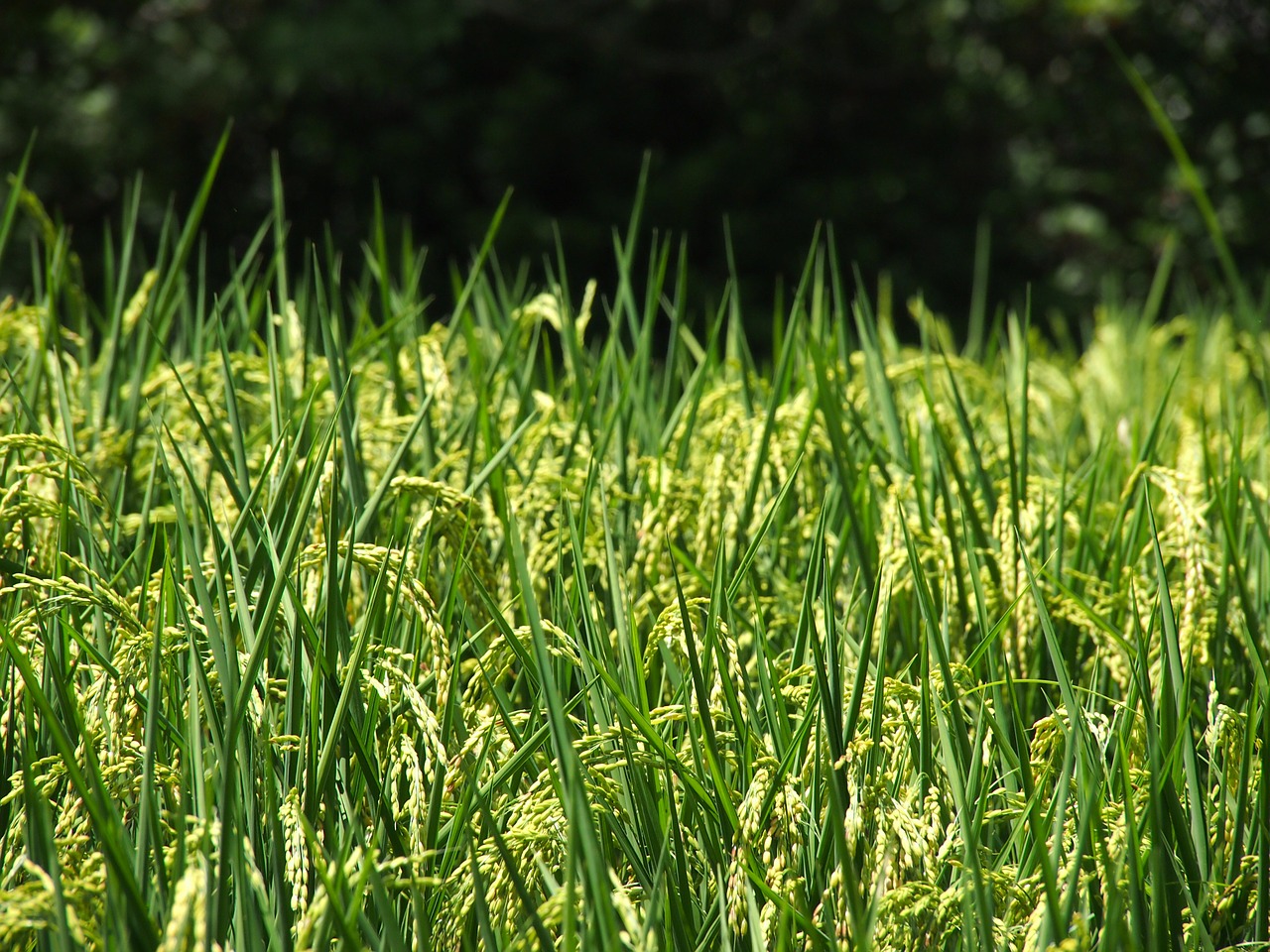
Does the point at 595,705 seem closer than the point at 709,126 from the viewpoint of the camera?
Yes

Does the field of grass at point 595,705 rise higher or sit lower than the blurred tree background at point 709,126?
lower

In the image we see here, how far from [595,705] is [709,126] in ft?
25.6

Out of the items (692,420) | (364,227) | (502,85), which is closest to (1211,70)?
(502,85)

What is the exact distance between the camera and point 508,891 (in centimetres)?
77

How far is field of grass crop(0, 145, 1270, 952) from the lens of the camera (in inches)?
27.6

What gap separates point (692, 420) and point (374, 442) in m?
0.40

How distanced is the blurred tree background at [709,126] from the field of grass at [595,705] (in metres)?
5.03

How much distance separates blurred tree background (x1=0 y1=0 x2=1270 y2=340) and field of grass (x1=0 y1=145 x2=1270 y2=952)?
5.03m

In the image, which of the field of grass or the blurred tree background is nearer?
the field of grass

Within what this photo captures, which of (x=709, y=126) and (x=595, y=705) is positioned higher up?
(x=709, y=126)

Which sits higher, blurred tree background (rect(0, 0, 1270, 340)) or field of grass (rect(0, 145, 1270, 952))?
blurred tree background (rect(0, 0, 1270, 340))

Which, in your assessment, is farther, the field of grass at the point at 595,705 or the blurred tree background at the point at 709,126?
the blurred tree background at the point at 709,126

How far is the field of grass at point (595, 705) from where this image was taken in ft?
2.30

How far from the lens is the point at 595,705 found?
2.90 feet
